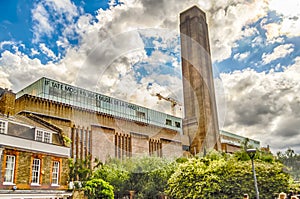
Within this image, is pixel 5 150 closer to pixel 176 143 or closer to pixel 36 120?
pixel 36 120

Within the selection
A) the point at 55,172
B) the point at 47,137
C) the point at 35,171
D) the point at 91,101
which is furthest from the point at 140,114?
the point at 35,171

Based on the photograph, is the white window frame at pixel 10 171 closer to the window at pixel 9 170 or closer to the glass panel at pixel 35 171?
the window at pixel 9 170

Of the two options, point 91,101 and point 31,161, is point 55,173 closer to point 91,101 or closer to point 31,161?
point 31,161

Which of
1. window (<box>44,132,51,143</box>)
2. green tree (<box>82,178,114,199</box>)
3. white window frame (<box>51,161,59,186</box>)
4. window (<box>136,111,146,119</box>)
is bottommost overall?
green tree (<box>82,178,114,199</box>)

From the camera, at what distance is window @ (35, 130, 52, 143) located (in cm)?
2402

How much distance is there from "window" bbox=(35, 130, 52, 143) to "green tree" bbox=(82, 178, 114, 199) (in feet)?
18.2

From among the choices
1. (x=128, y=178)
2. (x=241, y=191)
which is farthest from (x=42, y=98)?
(x=241, y=191)

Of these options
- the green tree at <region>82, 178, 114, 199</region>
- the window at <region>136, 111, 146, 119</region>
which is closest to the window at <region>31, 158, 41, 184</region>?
the green tree at <region>82, 178, 114, 199</region>

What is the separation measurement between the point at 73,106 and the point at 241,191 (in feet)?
106

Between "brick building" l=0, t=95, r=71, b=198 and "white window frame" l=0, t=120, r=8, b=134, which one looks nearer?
"brick building" l=0, t=95, r=71, b=198

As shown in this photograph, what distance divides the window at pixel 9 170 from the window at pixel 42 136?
11.4ft

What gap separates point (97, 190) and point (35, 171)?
702 centimetres

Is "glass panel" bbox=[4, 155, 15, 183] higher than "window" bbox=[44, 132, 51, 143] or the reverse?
the reverse

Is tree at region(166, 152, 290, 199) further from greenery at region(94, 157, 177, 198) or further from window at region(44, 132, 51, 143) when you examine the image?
window at region(44, 132, 51, 143)
